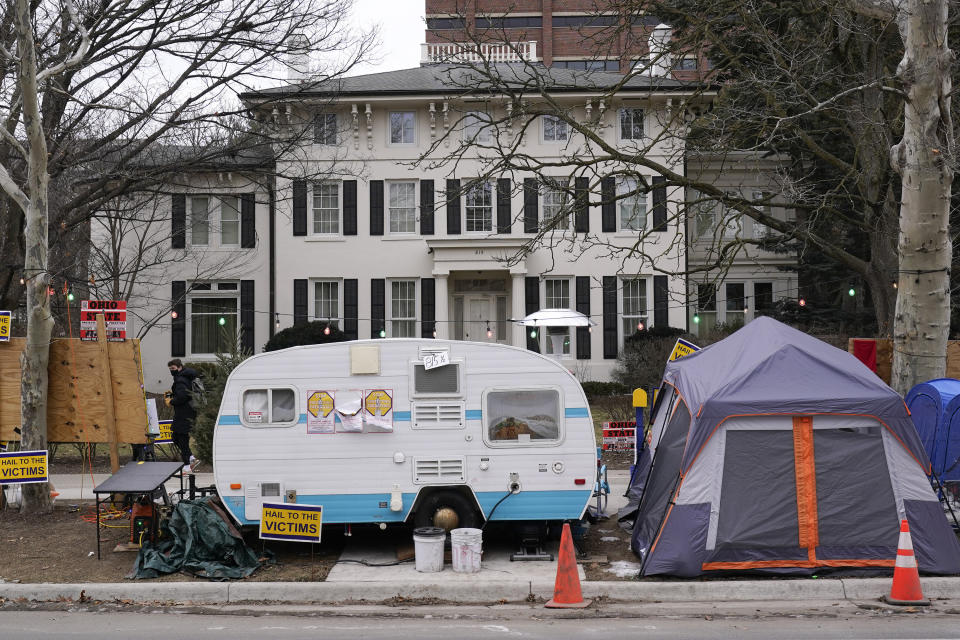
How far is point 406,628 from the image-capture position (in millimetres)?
7652

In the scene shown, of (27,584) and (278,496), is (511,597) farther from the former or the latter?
(27,584)

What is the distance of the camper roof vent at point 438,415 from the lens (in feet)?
31.9

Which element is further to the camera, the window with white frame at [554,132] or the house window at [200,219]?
the house window at [200,219]

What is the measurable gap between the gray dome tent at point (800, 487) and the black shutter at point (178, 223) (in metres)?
23.9

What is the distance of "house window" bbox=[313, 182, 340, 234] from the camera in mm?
30297

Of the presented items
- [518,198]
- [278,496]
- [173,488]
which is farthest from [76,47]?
[518,198]

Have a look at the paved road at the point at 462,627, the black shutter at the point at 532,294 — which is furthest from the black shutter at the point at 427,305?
the paved road at the point at 462,627

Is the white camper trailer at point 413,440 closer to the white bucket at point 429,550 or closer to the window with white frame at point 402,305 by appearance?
the white bucket at point 429,550

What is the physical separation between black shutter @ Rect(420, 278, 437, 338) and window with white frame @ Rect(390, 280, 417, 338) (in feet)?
0.99

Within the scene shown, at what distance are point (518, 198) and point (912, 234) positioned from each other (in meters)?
19.4

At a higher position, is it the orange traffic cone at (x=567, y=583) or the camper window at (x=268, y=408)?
the camper window at (x=268, y=408)

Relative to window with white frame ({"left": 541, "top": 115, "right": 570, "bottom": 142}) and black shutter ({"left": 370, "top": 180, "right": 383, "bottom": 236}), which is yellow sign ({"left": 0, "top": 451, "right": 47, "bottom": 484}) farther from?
window with white frame ({"left": 541, "top": 115, "right": 570, "bottom": 142})

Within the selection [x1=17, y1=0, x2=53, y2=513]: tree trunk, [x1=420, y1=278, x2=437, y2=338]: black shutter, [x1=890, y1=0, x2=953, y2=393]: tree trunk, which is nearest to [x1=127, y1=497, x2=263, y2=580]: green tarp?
[x1=17, y1=0, x2=53, y2=513]: tree trunk

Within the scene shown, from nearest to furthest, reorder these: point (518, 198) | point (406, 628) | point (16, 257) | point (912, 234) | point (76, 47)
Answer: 1. point (406, 628)
2. point (912, 234)
3. point (76, 47)
4. point (16, 257)
5. point (518, 198)
